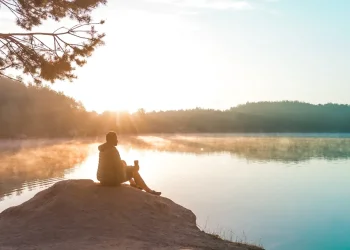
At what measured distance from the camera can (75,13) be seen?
516 inches

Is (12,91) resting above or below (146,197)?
above

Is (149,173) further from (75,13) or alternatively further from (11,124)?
(11,124)

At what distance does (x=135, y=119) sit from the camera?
444 feet

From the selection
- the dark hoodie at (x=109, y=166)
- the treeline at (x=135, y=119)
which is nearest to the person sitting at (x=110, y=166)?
the dark hoodie at (x=109, y=166)

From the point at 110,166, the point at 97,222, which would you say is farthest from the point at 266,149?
the point at 97,222

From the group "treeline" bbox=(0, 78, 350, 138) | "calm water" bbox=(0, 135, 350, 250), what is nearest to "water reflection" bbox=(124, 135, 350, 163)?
"calm water" bbox=(0, 135, 350, 250)

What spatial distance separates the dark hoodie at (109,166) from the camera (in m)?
11.9

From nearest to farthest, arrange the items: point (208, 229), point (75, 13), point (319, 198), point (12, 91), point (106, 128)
Result: point (75, 13), point (208, 229), point (319, 198), point (12, 91), point (106, 128)

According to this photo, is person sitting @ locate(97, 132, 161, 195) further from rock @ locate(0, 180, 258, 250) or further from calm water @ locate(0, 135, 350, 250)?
calm water @ locate(0, 135, 350, 250)

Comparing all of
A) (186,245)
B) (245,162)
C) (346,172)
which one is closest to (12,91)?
(245,162)

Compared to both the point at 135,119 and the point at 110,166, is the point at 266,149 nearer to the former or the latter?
the point at 110,166

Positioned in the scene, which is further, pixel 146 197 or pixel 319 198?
pixel 319 198

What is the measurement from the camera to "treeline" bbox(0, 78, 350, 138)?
94750 millimetres

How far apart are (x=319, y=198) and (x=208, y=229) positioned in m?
10.2
